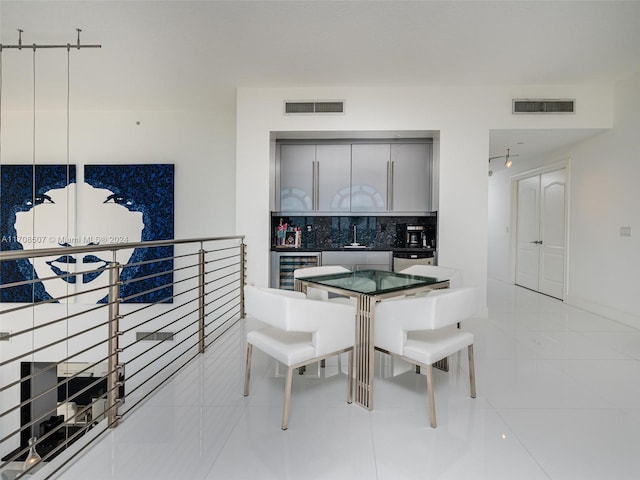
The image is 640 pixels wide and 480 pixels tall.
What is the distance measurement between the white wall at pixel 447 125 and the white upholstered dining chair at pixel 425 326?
2.34 m

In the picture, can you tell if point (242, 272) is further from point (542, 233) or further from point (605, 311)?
point (542, 233)

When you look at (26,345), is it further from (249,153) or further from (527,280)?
(527,280)

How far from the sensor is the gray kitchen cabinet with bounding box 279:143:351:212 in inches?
190

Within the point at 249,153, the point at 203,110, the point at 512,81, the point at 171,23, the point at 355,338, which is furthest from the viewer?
the point at 203,110

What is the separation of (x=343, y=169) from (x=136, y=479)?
402cm

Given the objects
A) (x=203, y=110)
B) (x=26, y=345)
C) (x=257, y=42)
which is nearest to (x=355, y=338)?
(x=257, y=42)

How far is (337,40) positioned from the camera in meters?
3.28

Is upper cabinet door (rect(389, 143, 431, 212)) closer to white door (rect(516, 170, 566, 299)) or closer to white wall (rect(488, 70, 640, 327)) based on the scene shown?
white wall (rect(488, 70, 640, 327))

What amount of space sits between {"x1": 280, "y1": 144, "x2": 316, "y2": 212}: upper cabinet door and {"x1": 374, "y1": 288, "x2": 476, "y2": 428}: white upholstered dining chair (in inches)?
113

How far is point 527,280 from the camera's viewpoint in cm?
667

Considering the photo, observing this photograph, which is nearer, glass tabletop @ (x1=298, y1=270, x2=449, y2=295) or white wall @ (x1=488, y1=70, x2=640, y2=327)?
glass tabletop @ (x1=298, y1=270, x2=449, y2=295)

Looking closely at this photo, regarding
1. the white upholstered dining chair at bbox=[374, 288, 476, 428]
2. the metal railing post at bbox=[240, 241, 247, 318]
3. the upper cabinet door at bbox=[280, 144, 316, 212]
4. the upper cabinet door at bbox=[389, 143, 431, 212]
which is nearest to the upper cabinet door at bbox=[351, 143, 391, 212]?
the upper cabinet door at bbox=[389, 143, 431, 212]

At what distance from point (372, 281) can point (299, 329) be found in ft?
2.79

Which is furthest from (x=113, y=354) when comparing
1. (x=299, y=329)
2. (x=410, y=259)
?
(x=410, y=259)
